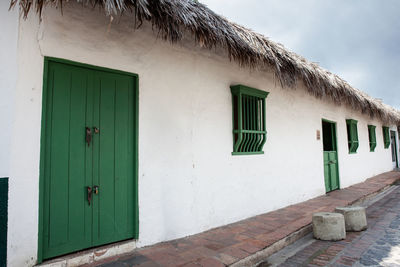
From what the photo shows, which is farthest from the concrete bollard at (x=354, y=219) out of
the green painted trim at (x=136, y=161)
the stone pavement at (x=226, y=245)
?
the green painted trim at (x=136, y=161)

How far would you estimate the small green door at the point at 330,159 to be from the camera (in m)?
7.28

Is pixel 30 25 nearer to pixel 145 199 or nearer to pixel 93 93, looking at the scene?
pixel 93 93

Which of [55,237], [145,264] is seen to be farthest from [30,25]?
[145,264]

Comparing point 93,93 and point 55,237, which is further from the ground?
point 93,93

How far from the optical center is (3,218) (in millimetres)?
2197

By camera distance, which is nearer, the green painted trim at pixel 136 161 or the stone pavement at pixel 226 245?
the stone pavement at pixel 226 245

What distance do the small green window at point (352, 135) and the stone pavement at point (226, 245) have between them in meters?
5.34

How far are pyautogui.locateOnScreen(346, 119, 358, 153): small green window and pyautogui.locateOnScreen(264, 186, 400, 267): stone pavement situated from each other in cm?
468

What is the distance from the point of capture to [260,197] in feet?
15.7

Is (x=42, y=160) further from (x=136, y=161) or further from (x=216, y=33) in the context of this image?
(x=216, y=33)

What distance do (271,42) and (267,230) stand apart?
3.23 meters

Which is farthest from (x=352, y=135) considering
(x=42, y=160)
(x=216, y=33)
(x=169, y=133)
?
(x=42, y=160)

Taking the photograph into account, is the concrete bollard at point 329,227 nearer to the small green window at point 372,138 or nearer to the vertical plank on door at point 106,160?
the vertical plank on door at point 106,160

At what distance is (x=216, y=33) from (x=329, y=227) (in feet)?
10.9
